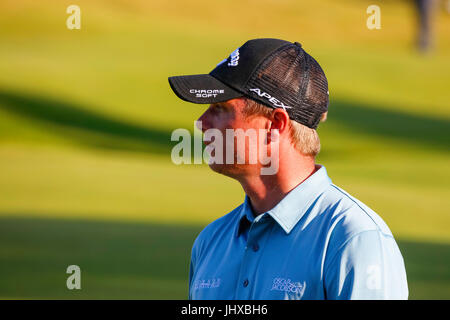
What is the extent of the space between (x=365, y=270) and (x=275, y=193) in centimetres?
58

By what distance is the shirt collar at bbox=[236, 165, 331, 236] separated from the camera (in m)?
2.96

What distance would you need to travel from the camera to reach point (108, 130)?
2692cm

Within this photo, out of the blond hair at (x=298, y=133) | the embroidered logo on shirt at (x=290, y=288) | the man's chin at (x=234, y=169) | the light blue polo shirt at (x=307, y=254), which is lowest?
the embroidered logo on shirt at (x=290, y=288)

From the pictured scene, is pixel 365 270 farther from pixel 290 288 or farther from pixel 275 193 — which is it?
pixel 275 193

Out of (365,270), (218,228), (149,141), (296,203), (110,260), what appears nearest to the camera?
(365,270)

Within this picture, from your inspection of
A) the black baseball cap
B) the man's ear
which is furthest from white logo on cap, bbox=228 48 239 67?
the man's ear

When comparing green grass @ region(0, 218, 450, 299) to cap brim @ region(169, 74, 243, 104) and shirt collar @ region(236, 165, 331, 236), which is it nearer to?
cap brim @ region(169, 74, 243, 104)

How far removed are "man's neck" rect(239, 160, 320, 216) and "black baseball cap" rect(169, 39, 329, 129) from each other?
18 cm

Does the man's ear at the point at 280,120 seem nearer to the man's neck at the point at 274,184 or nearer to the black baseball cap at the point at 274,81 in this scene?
the black baseball cap at the point at 274,81

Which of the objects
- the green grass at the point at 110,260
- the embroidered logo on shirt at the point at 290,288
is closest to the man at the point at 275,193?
the embroidered logo on shirt at the point at 290,288

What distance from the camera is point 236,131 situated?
10.3ft

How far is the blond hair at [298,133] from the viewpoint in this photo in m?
3.11

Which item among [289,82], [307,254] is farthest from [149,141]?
[307,254]

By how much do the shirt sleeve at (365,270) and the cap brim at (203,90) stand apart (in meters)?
0.76
